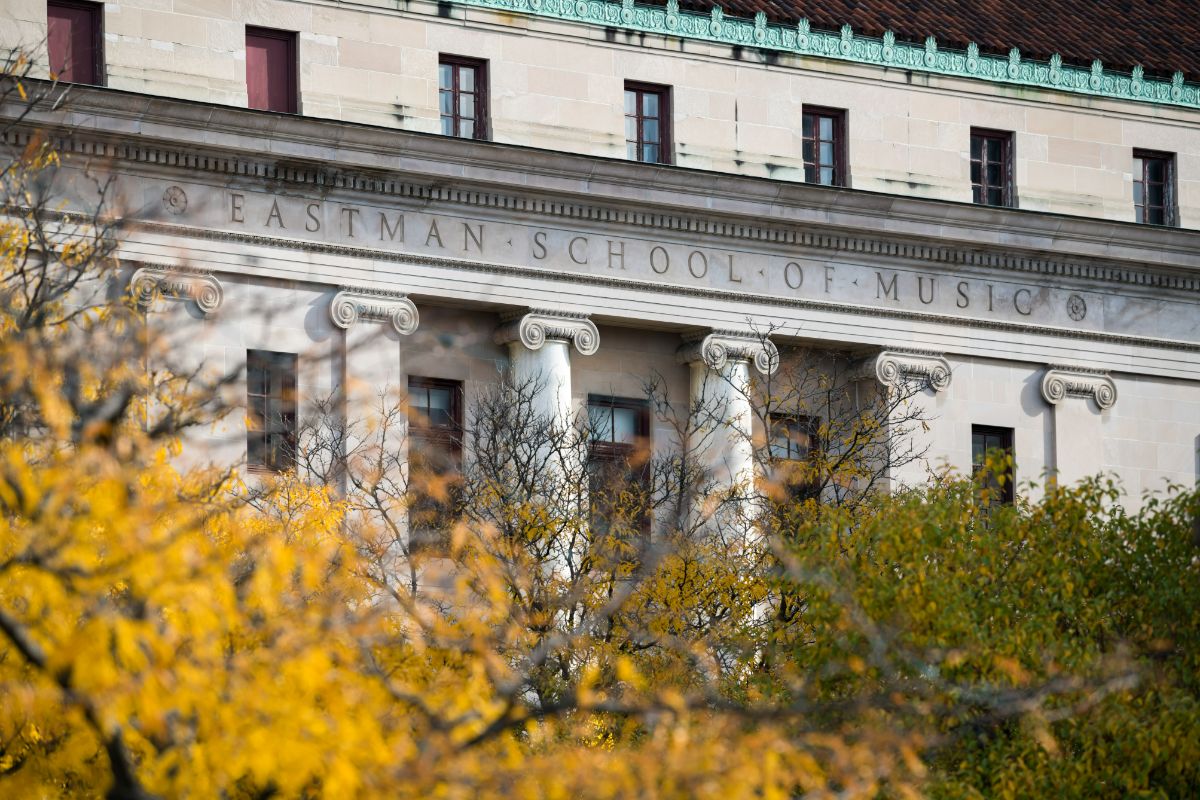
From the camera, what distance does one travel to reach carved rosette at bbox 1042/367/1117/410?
2274 inches

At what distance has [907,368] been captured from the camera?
5594cm

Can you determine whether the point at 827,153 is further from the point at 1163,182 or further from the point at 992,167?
the point at 1163,182

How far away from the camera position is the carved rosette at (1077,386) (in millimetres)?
57750

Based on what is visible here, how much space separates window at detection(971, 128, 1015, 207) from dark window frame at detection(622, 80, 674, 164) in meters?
7.10

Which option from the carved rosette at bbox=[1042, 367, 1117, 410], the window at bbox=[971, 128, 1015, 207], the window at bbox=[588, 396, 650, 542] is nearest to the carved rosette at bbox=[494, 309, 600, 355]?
the window at bbox=[588, 396, 650, 542]

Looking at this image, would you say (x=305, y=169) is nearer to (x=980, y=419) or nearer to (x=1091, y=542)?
(x=980, y=419)

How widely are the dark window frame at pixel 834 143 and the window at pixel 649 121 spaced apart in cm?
309

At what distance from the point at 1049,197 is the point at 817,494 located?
46.6 feet

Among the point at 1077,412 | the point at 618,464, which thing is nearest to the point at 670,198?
the point at 618,464

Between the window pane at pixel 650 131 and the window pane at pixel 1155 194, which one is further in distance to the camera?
the window pane at pixel 1155 194

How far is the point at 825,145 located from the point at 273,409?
13.6 metres

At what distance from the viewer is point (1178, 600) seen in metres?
34.5

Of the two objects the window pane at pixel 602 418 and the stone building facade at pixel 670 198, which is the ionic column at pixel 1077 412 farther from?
the window pane at pixel 602 418

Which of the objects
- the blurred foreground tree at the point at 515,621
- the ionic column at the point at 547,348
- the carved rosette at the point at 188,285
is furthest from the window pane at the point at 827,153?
the carved rosette at the point at 188,285
